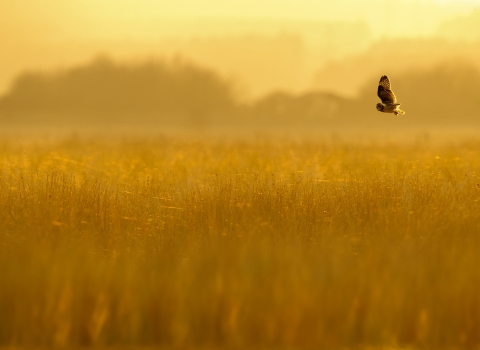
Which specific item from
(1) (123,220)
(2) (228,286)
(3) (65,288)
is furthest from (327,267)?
(1) (123,220)

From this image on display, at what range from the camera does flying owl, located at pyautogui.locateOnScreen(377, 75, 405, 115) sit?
8731 millimetres

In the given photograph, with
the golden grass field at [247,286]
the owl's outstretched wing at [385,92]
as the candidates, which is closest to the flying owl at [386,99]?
the owl's outstretched wing at [385,92]

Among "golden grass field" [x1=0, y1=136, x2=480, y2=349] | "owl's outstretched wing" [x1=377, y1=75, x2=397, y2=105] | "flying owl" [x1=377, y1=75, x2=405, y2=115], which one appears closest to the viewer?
"golden grass field" [x1=0, y1=136, x2=480, y2=349]

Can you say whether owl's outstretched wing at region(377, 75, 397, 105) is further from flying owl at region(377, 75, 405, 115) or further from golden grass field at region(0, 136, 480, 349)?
golden grass field at region(0, 136, 480, 349)

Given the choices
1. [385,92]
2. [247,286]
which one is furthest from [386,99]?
[247,286]

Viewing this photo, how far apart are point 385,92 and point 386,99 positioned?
0.38 ft

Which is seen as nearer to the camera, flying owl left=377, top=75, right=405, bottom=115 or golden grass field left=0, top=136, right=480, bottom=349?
golden grass field left=0, top=136, right=480, bottom=349

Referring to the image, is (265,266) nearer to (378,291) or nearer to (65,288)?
(378,291)

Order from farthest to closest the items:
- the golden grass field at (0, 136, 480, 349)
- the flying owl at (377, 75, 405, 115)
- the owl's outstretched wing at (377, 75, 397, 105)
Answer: the owl's outstretched wing at (377, 75, 397, 105), the flying owl at (377, 75, 405, 115), the golden grass field at (0, 136, 480, 349)

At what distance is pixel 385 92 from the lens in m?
8.99

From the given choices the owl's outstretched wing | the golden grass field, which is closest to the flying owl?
the owl's outstretched wing

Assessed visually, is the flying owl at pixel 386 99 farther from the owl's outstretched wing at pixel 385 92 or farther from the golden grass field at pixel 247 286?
the golden grass field at pixel 247 286

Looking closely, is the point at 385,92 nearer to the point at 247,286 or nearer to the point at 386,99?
the point at 386,99

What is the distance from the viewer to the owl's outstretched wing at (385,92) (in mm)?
8894
